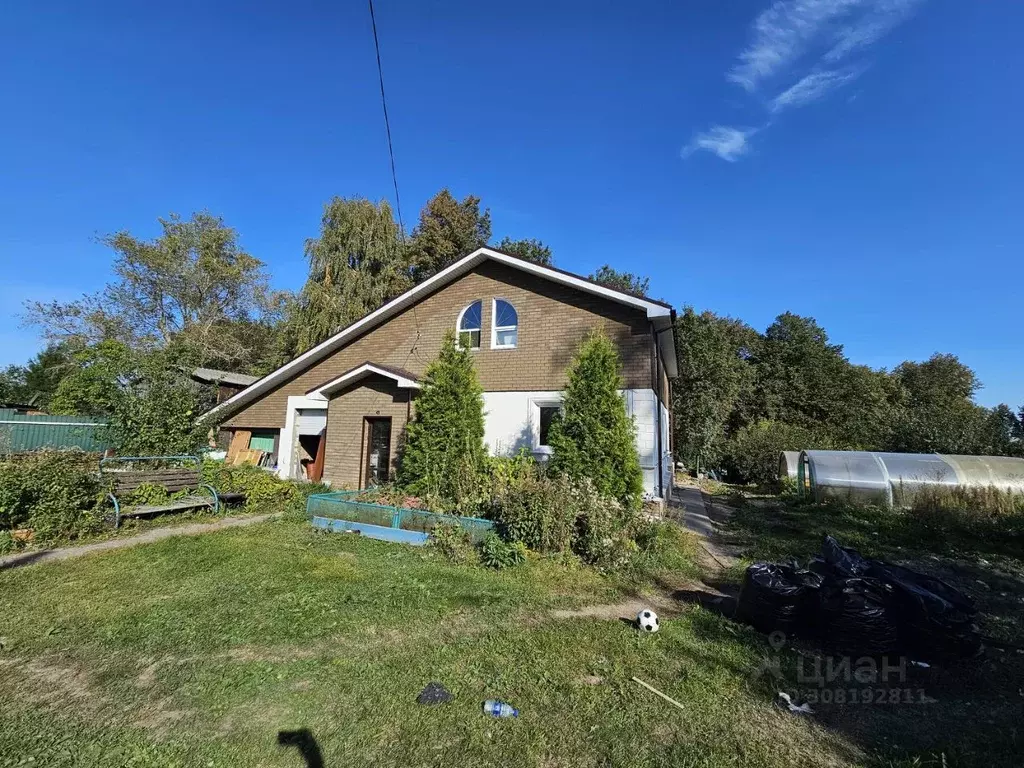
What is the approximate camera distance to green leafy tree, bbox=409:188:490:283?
30.1 metres

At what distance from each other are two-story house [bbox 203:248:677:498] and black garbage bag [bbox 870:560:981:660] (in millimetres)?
6450

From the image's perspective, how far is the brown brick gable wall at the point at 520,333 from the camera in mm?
11836

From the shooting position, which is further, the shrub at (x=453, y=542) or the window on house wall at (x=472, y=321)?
the window on house wall at (x=472, y=321)

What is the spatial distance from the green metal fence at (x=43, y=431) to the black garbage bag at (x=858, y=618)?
2013cm

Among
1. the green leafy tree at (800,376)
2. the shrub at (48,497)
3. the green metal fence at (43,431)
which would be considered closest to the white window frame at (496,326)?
the shrub at (48,497)

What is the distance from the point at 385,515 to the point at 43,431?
16647mm

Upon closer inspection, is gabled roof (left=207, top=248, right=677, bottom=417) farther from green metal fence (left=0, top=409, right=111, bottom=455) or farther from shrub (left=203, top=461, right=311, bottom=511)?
shrub (left=203, top=461, right=311, bottom=511)

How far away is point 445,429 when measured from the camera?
A: 10.6m

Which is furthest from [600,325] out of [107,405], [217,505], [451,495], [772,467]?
[772,467]

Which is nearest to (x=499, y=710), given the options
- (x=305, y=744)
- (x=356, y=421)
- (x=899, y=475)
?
(x=305, y=744)

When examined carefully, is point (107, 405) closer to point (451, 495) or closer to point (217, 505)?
point (217, 505)

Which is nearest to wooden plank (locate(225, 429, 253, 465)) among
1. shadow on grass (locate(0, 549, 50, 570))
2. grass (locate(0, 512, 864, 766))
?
shadow on grass (locate(0, 549, 50, 570))

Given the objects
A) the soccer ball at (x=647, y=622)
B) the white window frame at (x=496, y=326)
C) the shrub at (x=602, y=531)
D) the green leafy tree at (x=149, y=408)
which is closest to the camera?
the soccer ball at (x=647, y=622)

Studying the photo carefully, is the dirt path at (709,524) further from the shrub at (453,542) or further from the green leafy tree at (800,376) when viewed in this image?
the green leafy tree at (800,376)
